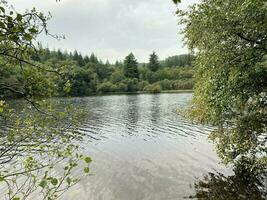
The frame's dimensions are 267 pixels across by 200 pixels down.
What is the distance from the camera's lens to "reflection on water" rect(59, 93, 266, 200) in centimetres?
1117

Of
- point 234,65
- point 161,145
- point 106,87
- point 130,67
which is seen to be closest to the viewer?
point 234,65

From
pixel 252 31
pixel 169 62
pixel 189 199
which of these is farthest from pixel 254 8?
pixel 169 62

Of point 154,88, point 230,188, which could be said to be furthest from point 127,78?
point 230,188

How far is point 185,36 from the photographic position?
12.8m

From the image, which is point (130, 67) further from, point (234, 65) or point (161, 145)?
point (234, 65)

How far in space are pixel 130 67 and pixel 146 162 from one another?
107 meters

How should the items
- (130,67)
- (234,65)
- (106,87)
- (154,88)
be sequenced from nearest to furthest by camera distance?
(234,65)
(154,88)
(106,87)
(130,67)

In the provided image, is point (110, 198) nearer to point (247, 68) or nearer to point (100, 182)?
point (100, 182)

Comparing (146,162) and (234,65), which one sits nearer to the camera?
(234,65)

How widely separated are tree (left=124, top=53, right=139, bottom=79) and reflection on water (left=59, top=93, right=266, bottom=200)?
93.7m

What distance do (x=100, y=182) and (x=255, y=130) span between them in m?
8.04

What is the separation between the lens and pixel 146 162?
15.4 metres

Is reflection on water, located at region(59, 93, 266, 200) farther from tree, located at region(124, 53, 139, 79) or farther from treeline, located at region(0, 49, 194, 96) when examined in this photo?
tree, located at region(124, 53, 139, 79)

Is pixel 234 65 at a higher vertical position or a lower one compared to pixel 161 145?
higher
